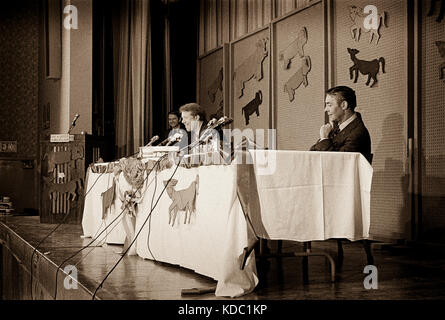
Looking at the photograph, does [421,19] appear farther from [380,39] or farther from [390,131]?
[390,131]

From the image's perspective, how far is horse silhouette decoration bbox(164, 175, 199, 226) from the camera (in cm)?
288

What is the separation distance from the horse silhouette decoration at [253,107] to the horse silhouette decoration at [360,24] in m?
1.71

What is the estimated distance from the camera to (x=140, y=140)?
310 inches

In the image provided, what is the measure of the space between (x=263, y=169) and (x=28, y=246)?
2.29 metres

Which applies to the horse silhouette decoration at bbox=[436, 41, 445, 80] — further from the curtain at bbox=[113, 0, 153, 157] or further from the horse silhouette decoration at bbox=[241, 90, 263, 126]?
the curtain at bbox=[113, 0, 153, 157]

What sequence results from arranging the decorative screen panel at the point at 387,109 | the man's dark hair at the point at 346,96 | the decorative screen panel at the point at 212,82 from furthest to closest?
1. the decorative screen panel at the point at 212,82
2. the decorative screen panel at the point at 387,109
3. the man's dark hair at the point at 346,96

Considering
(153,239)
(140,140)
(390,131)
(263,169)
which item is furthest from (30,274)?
(140,140)

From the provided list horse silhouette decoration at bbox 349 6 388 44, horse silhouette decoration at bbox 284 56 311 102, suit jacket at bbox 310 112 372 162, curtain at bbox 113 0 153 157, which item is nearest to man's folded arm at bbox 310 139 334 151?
suit jacket at bbox 310 112 372 162

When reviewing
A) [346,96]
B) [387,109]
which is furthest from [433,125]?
[346,96]

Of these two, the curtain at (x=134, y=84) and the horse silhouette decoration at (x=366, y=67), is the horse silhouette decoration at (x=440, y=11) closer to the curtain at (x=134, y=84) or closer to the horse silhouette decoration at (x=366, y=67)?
the horse silhouette decoration at (x=366, y=67)

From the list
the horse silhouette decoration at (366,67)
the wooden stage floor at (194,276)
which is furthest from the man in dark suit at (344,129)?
the horse silhouette decoration at (366,67)

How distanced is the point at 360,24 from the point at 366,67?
0.39 meters

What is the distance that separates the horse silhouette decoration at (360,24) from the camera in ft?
15.5

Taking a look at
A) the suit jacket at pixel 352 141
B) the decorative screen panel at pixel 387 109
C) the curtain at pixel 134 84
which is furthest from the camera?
the curtain at pixel 134 84
